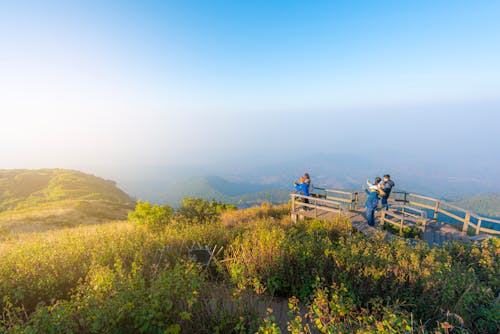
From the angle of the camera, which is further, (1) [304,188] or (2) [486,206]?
(2) [486,206]

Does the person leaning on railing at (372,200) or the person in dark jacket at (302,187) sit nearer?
the person leaning on railing at (372,200)

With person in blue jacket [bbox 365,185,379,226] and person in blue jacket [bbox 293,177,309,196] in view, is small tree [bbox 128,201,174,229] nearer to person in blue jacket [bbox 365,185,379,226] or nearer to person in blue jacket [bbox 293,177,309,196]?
person in blue jacket [bbox 293,177,309,196]

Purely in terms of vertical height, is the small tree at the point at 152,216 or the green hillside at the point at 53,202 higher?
the small tree at the point at 152,216

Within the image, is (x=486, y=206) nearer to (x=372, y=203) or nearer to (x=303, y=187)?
(x=372, y=203)

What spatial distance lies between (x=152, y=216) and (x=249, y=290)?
30.4ft

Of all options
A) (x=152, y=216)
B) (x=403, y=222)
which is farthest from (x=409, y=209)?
(x=152, y=216)

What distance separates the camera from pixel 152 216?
474 inches

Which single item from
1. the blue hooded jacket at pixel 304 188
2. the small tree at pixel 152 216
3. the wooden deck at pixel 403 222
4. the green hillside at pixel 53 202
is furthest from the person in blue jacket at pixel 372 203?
the green hillside at pixel 53 202

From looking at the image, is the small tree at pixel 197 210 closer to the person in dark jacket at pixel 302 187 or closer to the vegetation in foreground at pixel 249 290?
the person in dark jacket at pixel 302 187

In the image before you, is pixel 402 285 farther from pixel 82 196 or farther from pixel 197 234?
pixel 82 196

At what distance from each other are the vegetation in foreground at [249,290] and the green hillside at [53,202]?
39.6 ft

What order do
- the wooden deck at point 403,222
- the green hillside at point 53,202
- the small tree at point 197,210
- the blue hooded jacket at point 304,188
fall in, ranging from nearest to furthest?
the wooden deck at point 403,222, the blue hooded jacket at point 304,188, the small tree at point 197,210, the green hillside at point 53,202

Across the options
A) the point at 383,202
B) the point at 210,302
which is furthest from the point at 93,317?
the point at 383,202

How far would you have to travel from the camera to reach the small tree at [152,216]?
11.8 metres
